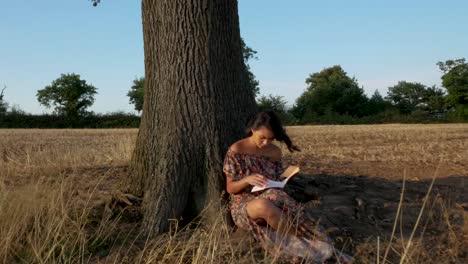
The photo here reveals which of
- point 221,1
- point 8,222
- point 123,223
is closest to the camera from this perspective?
point 8,222

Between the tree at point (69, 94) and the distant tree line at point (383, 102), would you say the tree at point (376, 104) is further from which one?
the tree at point (69, 94)

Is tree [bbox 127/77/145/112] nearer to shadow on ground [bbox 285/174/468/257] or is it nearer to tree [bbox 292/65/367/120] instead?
tree [bbox 292/65/367/120]

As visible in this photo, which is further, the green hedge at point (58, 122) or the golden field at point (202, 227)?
the green hedge at point (58, 122)

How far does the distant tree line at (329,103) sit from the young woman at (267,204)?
40.5m

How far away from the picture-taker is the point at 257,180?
14.2ft

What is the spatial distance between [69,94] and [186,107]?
65.4 metres

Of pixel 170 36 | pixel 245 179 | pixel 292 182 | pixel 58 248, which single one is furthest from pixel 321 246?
pixel 170 36

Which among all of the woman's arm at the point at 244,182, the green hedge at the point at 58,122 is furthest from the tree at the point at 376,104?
the woman's arm at the point at 244,182

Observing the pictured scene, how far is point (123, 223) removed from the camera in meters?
4.88

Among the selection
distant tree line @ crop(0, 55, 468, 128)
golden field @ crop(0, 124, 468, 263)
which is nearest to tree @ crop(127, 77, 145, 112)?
distant tree line @ crop(0, 55, 468, 128)

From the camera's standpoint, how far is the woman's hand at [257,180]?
4320 mm

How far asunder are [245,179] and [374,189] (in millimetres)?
2102

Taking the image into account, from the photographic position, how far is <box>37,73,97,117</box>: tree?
6725 centimetres

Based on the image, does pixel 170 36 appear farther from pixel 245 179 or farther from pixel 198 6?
pixel 245 179
